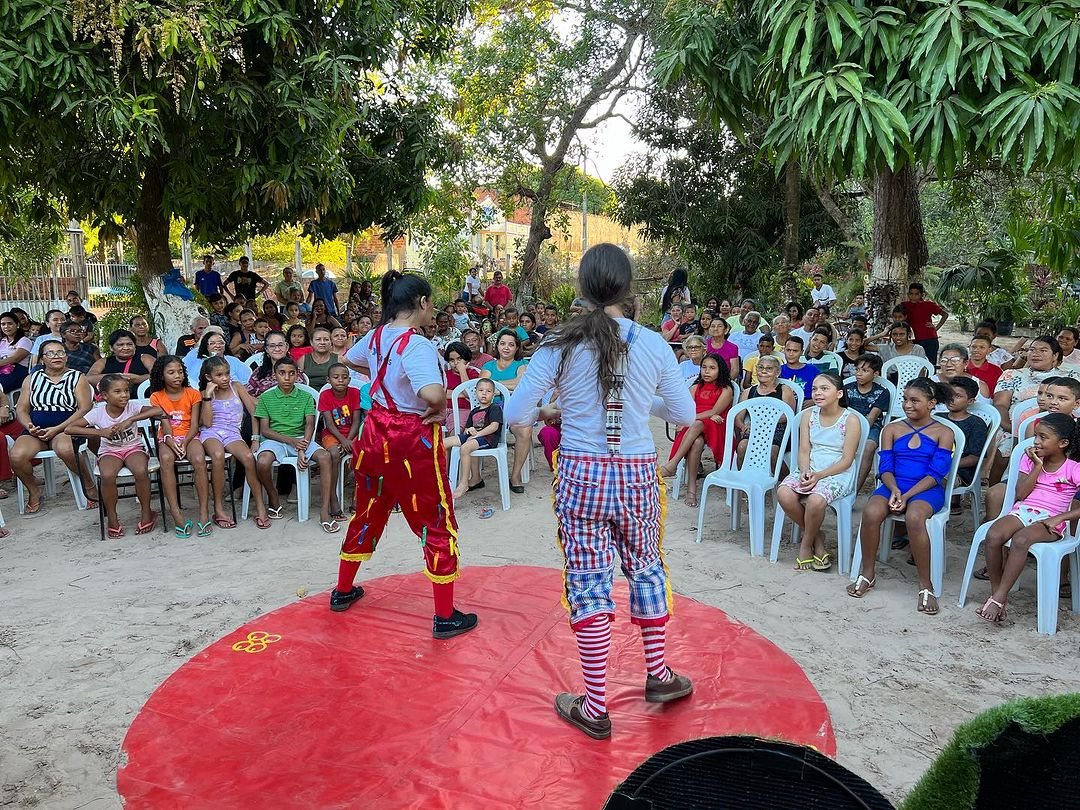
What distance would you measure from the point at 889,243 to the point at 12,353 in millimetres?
9061

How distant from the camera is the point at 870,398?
5973 mm

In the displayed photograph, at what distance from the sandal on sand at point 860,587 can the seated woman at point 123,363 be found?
18.4ft

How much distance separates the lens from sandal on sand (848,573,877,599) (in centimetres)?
437

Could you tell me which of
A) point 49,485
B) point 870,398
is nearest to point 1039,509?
point 870,398

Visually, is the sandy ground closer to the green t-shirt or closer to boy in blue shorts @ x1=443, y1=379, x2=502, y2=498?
boy in blue shorts @ x1=443, y1=379, x2=502, y2=498

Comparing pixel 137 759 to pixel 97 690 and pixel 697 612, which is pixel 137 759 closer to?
pixel 97 690

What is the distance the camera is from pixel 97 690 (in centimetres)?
345

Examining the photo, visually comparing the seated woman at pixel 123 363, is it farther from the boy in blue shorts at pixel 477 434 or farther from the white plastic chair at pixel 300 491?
the boy in blue shorts at pixel 477 434

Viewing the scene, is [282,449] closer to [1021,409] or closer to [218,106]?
[218,106]

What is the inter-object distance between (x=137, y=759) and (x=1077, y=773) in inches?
117

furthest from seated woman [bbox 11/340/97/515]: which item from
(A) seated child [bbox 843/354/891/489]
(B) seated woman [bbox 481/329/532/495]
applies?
(A) seated child [bbox 843/354/891/489]

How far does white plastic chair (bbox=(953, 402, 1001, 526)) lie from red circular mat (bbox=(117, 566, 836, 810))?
2.16 meters

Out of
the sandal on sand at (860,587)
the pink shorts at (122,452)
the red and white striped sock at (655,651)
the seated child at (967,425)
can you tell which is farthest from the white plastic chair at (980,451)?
the pink shorts at (122,452)

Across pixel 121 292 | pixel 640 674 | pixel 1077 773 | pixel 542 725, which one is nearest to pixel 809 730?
pixel 640 674
